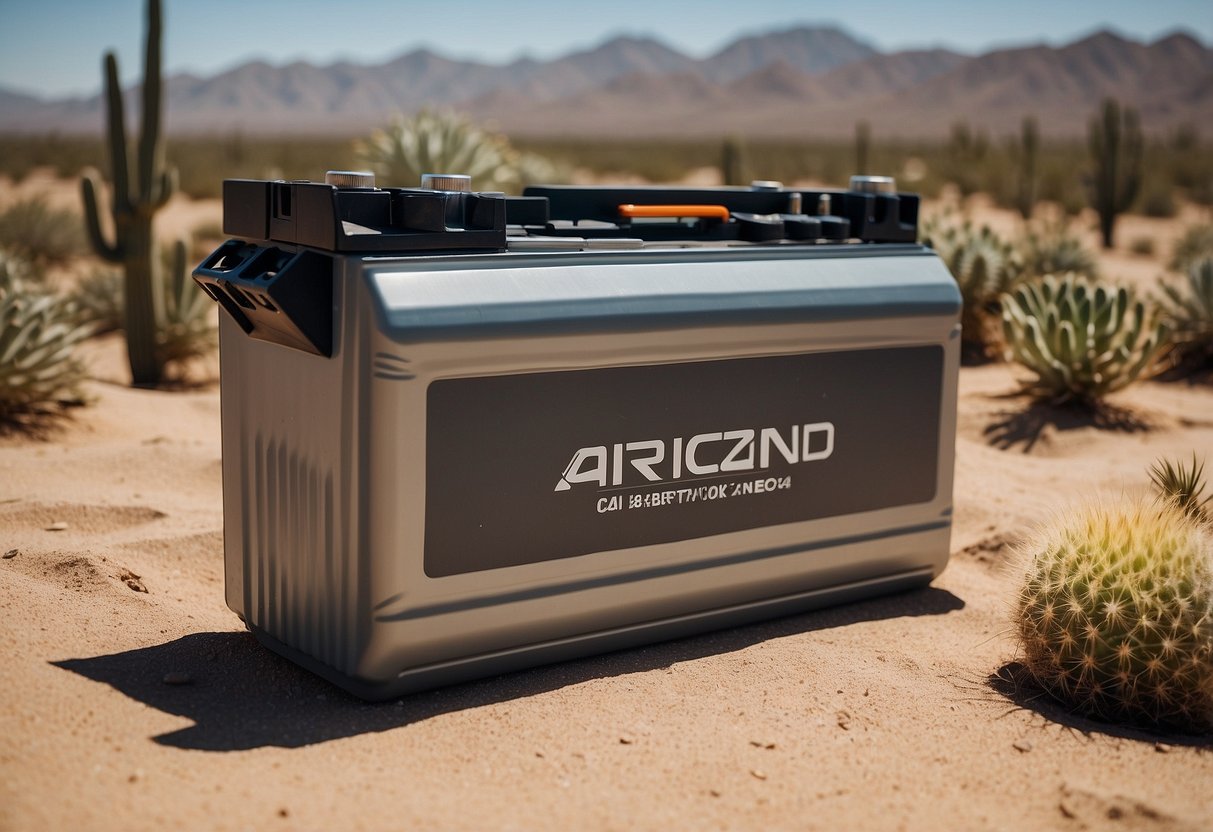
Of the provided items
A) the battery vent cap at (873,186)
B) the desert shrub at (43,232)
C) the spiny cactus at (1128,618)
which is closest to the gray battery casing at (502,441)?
the battery vent cap at (873,186)

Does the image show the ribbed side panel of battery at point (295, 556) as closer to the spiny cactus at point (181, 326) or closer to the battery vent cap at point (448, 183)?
the battery vent cap at point (448, 183)

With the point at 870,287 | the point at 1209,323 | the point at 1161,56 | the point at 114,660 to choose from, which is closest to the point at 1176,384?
the point at 1209,323

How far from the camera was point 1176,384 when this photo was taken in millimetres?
8023

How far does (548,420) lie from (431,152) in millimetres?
6517

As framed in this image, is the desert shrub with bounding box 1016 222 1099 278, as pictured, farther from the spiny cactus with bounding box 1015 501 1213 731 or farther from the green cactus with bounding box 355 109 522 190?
the spiny cactus with bounding box 1015 501 1213 731

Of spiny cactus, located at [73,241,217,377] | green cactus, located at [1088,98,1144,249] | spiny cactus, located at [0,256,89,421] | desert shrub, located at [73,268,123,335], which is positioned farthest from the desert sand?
green cactus, located at [1088,98,1144,249]

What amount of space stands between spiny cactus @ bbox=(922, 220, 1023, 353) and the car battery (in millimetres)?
5075

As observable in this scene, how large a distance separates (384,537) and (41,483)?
261 cm

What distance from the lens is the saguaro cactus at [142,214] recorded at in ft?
25.6

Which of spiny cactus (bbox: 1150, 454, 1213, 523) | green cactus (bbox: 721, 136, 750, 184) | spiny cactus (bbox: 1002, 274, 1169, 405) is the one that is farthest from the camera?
green cactus (bbox: 721, 136, 750, 184)

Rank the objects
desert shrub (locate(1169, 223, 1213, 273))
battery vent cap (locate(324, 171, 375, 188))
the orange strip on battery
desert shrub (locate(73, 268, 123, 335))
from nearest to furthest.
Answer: battery vent cap (locate(324, 171, 375, 188))
the orange strip on battery
desert shrub (locate(73, 268, 123, 335))
desert shrub (locate(1169, 223, 1213, 273))

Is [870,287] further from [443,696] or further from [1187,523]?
[443,696]

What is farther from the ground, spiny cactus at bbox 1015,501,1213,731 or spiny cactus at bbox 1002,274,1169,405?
spiny cactus at bbox 1002,274,1169,405

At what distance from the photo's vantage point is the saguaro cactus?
7.80 metres
